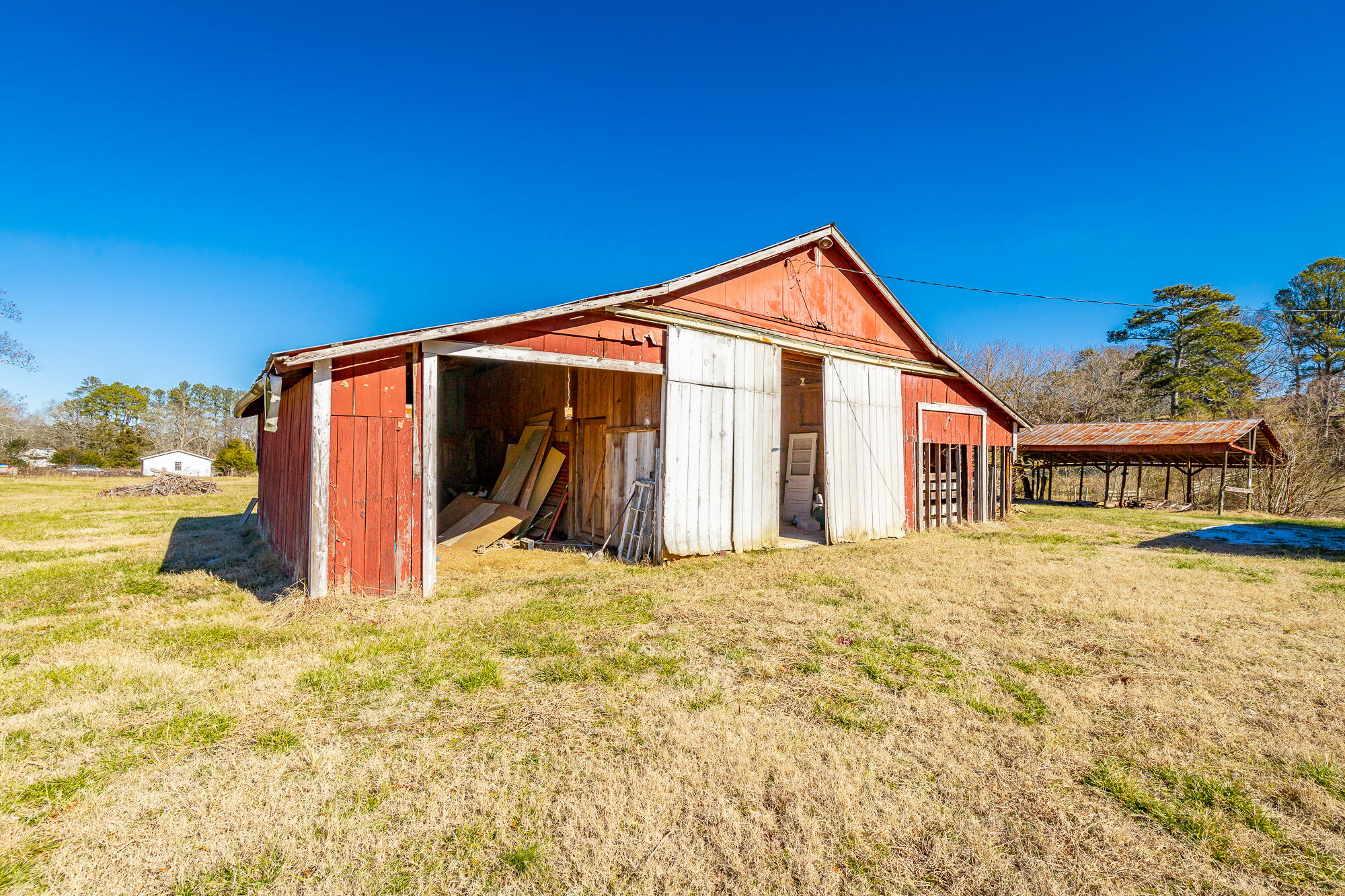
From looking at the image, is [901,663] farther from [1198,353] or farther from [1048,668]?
[1198,353]

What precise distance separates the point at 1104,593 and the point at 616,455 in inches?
274

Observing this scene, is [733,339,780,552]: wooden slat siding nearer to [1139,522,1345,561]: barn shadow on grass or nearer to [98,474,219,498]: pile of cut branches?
[1139,522,1345,561]: barn shadow on grass

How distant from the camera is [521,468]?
11.9m

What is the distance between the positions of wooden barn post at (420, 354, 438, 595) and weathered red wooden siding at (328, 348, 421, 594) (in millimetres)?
59

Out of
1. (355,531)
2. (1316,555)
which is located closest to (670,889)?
(355,531)

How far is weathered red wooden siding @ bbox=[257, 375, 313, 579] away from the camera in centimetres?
696

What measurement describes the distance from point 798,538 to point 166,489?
2433 cm

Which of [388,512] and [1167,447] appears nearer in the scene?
[388,512]

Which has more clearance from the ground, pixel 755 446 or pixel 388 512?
pixel 755 446

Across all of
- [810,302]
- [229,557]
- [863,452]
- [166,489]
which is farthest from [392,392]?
[166,489]

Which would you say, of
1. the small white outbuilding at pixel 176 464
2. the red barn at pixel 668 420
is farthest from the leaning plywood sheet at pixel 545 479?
the small white outbuilding at pixel 176 464

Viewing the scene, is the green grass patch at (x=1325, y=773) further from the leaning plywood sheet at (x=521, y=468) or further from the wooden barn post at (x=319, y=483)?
the leaning plywood sheet at (x=521, y=468)

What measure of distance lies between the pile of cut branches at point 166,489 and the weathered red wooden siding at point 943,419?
25.6 meters

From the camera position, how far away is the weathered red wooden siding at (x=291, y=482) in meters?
6.96
